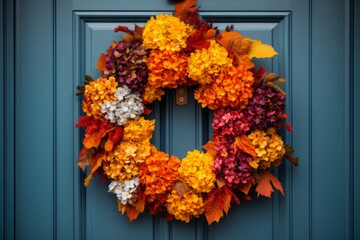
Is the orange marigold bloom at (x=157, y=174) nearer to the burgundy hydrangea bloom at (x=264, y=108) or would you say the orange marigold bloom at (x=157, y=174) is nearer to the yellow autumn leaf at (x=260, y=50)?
the burgundy hydrangea bloom at (x=264, y=108)

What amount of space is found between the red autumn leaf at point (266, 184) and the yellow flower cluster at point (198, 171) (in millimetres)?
141

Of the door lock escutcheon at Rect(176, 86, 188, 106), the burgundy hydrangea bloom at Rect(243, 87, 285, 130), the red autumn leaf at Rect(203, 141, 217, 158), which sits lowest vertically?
the red autumn leaf at Rect(203, 141, 217, 158)

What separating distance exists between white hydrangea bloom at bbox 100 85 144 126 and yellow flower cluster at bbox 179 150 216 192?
0.70 ft

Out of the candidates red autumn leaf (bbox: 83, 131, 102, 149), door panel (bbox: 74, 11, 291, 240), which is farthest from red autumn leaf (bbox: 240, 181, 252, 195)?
red autumn leaf (bbox: 83, 131, 102, 149)

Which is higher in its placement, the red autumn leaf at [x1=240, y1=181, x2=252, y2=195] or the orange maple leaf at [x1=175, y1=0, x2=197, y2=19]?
the orange maple leaf at [x1=175, y1=0, x2=197, y2=19]

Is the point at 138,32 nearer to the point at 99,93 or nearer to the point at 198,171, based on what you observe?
the point at 99,93

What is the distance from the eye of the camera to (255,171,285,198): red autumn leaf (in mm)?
1338

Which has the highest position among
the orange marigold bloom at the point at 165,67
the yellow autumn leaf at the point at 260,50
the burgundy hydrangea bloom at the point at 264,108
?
the yellow autumn leaf at the point at 260,50

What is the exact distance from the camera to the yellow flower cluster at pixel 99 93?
4.30ft

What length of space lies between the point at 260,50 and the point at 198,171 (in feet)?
1.31

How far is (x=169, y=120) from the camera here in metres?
1.46

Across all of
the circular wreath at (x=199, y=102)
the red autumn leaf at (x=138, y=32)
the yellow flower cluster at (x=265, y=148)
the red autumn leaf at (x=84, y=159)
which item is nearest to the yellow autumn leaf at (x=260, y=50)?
the circular wreath at (x=199, y=102)
